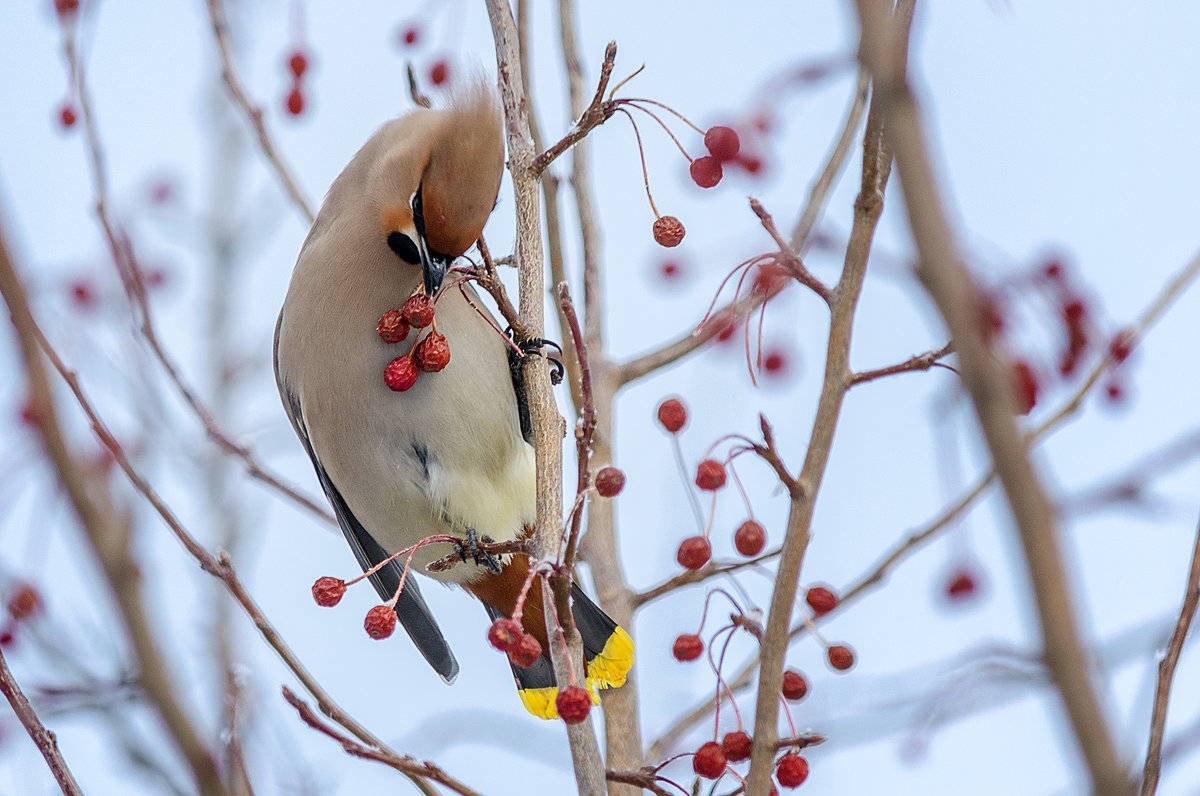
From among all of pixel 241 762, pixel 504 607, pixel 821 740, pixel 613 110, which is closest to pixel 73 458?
pixel 241 762

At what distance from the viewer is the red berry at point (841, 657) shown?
2.02 m

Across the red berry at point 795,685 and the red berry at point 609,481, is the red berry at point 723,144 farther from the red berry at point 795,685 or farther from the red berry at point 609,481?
the red berry at point 795,685

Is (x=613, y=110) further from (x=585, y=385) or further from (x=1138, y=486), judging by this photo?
(x=1138, y=486)

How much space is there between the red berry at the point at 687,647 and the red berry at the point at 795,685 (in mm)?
357

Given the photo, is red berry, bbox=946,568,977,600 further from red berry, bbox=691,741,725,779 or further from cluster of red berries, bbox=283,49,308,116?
cluster of red berries, bbox=283,49,308,116

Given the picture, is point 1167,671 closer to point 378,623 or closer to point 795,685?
point 795,685

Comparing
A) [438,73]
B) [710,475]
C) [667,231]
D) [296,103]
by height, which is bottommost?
[710,475]

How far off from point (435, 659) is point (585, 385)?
186 cm

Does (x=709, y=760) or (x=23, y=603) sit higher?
(x=23, y=603)

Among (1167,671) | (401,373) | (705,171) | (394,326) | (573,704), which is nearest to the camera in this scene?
(1167,671)

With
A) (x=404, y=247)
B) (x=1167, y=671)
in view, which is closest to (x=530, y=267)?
(x=404, y=247)

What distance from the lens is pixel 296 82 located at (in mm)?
3547

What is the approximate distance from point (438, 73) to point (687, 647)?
1.57 meters

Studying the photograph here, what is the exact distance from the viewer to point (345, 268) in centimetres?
302
